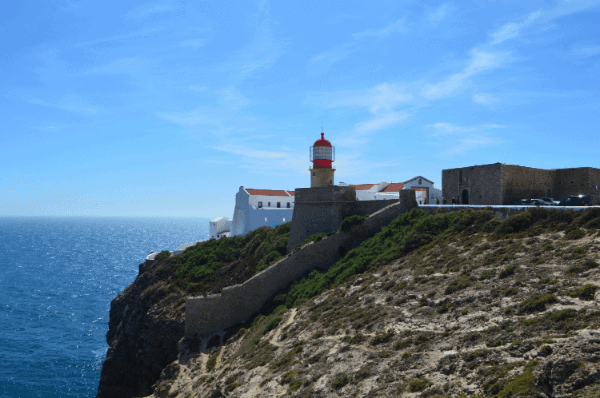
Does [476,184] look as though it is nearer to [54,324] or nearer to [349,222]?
[349,222]

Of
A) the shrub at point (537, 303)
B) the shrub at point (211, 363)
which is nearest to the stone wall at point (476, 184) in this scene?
the shrub at point (537, 303)

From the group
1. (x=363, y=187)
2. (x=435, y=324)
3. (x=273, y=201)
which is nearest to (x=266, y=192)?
(x=273, y=201)

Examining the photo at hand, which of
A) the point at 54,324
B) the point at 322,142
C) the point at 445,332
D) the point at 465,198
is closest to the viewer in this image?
the point at 445,332

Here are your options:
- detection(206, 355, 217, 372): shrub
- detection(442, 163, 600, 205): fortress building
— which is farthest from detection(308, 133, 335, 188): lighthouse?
detection(206, 355, 217, 372): shrub

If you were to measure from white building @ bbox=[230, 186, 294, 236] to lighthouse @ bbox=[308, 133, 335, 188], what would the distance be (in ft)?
70.1

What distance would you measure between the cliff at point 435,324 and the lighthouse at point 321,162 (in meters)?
13.2

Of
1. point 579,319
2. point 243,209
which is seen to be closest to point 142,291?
point 243,209

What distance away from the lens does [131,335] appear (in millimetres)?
34312

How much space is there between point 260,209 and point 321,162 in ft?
79.7

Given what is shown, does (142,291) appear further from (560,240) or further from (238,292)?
(560,240)

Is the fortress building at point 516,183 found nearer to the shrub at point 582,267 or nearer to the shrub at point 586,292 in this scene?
the shrub at point 582,267

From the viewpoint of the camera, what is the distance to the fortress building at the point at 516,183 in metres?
26.9

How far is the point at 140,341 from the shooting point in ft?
107

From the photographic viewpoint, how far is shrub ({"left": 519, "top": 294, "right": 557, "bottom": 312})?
11648 mm
